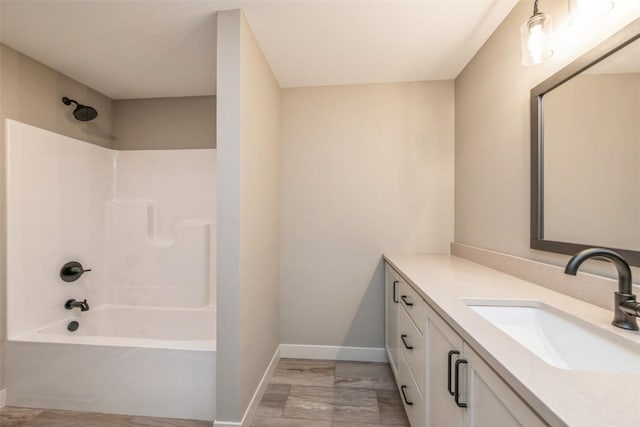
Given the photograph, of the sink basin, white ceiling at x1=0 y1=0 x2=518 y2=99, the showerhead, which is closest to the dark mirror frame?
Result: the sink basin

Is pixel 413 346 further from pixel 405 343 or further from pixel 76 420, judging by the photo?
pixel 76 420

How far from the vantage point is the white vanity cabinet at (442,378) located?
69 centimetres

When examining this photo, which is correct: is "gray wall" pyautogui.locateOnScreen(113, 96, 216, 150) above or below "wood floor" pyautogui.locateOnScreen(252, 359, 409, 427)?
above

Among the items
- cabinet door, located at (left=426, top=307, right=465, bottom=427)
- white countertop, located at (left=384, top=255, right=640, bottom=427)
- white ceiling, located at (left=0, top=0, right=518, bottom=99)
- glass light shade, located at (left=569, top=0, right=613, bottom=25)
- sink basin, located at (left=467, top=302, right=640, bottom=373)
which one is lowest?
cabinet door, located at (left=426, top=307, right=465, bottom=427)

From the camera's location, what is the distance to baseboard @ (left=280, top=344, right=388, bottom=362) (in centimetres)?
244

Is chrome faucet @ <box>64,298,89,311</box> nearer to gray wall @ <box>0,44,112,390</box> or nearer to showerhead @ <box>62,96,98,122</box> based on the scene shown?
gray wall @ <box>0,44,112,390</box>

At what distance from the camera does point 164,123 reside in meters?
2.75

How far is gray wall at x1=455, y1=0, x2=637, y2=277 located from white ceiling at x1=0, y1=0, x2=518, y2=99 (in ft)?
0.54

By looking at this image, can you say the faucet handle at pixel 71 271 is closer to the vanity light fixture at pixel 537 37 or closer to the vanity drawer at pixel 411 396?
the vanity drawer at pixel 411 396

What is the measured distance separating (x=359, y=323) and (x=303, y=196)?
1.21m

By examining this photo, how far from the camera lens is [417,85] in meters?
2.45

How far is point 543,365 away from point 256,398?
1721 millimetres

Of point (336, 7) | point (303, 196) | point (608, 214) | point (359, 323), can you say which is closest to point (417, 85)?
point (336, 7)

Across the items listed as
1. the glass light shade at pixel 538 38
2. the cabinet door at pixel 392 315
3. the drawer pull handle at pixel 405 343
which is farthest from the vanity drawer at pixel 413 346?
the glass light shade at pixel 538 38
